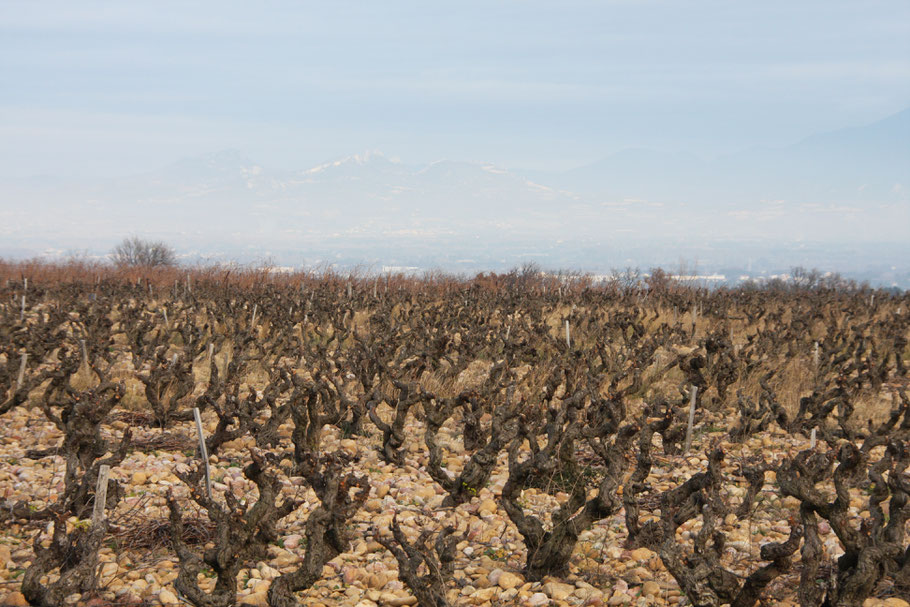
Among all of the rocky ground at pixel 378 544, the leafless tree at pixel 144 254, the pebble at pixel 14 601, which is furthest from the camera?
the leafless tree at pixel 144 254

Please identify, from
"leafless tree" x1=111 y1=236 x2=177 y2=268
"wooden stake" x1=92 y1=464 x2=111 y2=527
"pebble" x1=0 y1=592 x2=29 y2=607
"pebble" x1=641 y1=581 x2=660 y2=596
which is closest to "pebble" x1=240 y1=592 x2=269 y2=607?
"wooden stake" x1=92 y1=464 x2=111 y2=527

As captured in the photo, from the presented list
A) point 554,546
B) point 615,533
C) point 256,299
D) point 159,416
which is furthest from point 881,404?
point 256,299

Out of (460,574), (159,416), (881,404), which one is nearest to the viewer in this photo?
(460,574)

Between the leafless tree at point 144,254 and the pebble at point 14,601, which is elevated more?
the leafless tree at point 144,254

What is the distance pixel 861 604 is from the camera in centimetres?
369

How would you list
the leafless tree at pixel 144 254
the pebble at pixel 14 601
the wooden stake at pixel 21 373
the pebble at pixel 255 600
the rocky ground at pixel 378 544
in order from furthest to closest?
the leafless tree at pixel 144 254 < the wooden stake at pixel 21 373 < the rocky ground at pixel 378 544 < the pebble at pixel 255 600 < the pebble at pixel 14 601

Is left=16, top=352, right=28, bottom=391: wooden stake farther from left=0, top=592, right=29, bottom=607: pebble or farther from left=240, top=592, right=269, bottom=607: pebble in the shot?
left=240, top=592, right=269, bottom=607: pebble

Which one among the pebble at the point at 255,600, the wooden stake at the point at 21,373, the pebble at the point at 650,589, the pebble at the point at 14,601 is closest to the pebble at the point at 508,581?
the pebble at the point at 650,589

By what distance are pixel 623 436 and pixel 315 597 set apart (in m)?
2.23

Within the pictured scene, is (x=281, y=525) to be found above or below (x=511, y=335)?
below

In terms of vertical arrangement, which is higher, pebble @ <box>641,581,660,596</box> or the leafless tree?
the leafless tree

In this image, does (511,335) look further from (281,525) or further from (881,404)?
(281,525)

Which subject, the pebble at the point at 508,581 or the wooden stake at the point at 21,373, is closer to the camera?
the pebble at the point at 508,581

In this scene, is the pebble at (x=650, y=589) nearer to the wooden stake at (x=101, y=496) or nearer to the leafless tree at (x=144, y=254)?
the wooden stake at (x=101, y=496)
